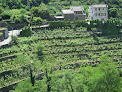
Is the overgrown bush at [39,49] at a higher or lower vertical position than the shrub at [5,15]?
lower

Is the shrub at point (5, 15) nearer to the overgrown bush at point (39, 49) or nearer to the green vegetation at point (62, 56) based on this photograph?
the green vegetation at point (62, 56)

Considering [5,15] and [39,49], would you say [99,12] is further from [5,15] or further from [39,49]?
[39,49]

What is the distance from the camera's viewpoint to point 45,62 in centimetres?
3444

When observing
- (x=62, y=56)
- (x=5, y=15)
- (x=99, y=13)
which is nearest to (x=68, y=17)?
(x=99, y=13)

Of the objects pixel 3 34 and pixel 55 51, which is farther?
pixel 3 34

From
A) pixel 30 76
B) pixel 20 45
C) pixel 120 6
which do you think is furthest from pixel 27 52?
pixel 120 6

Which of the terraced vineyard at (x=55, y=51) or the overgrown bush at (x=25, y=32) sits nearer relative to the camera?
the terraced vineyard at (x=55, y=51)

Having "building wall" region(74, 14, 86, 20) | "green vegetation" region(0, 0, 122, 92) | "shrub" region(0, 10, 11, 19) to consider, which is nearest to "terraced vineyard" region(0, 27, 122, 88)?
"green vegetation" region(0, 0, 122, 92)

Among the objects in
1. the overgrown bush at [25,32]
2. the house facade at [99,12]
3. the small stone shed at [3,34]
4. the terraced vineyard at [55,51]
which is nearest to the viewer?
the terraced vineyard at [55,51]

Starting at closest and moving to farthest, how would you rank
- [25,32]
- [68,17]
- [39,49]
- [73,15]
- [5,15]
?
[39,49] < [25,32] < [5,15] < [68,17] < [73,15]

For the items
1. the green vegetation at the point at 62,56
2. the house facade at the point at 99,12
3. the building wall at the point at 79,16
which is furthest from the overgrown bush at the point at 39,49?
the house facade at the point at 99,12

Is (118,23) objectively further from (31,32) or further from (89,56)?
(31,32)

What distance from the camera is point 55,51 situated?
128 feet

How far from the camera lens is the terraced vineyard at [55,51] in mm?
33375
